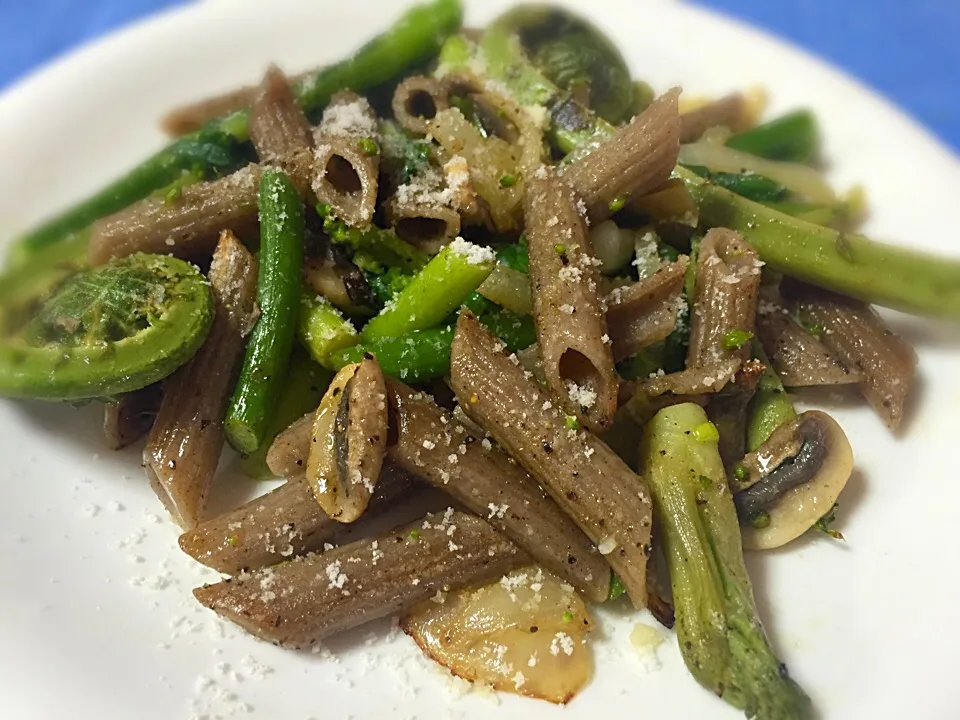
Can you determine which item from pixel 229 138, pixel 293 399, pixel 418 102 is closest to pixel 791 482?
pixel 293 399

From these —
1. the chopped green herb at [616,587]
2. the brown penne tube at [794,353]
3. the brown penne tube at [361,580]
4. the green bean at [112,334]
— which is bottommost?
the chopped green herb at [616,587]

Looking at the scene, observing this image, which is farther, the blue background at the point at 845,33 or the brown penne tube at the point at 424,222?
the blue background at the point at 845,33

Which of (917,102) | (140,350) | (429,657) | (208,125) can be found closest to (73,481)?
(140,350)

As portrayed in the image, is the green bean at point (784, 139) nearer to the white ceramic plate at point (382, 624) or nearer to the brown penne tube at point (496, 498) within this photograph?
the white ceramic plate at point (382, 624)

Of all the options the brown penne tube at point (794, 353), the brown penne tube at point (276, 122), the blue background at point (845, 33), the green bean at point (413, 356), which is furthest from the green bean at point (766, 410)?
the blue background at point (845, 33)

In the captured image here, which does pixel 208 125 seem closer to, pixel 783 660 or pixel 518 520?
pixel 518 520

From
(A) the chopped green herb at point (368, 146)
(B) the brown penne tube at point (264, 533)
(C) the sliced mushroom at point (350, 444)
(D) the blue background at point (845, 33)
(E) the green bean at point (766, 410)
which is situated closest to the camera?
(C) the sliced mushroom at point (350, 444)
